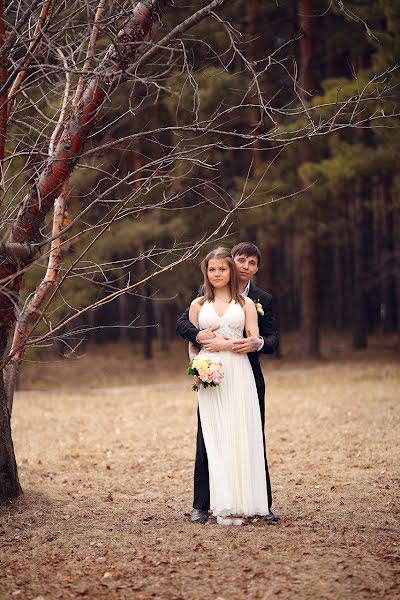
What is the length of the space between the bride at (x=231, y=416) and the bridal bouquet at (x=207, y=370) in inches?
4.8

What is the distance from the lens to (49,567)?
4.72 m

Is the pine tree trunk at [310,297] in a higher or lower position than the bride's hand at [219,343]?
higher

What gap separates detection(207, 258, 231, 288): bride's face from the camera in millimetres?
5504

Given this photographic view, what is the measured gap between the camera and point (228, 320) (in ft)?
18.2

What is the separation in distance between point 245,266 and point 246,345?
2.19ft

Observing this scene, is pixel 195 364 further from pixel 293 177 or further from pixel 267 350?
pixel 293 177

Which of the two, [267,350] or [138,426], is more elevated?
[267,350]

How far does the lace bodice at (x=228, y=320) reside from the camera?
18.1ft

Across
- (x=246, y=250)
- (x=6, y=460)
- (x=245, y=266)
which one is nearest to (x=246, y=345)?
(x=245, y=266)

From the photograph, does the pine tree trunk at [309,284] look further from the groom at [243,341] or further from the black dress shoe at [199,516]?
the black dress shoe at [199,516]

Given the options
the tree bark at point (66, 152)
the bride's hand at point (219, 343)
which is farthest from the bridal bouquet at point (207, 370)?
the tree bark at point (66, 152)

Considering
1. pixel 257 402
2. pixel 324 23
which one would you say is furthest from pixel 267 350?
pixel 324 23

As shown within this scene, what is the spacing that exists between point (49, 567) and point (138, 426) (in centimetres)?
715

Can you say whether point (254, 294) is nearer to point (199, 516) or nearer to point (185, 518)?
point (199, 516)
